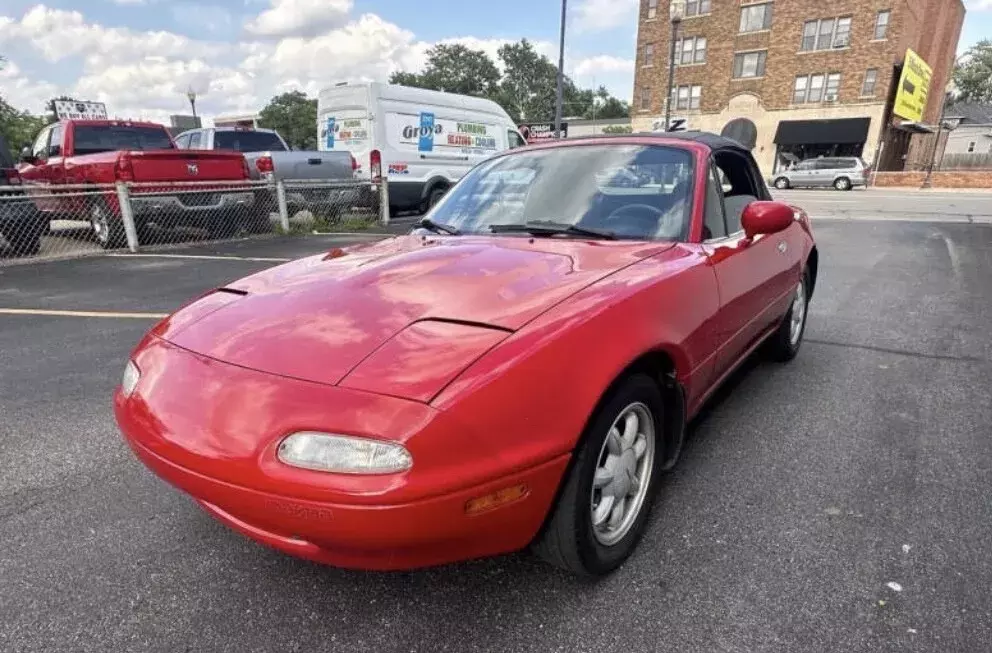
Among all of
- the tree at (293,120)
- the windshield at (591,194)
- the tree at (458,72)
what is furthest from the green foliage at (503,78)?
the windshield at (591,194)

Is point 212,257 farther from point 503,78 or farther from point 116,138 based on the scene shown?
point 503,78

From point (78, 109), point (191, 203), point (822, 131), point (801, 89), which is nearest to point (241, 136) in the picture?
point (191, 203)

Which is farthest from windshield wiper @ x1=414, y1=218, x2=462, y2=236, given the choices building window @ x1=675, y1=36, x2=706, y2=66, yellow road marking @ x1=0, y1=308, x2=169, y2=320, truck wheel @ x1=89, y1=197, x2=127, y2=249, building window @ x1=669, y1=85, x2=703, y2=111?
building window @ x1=675, y1=36, x2=706, y2=66

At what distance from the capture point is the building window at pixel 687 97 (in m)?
38.1

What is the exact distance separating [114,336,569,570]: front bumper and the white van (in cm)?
1038

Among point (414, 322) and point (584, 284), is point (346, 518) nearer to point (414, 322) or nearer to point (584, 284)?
point (414, 322)

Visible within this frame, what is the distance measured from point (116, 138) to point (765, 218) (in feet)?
34.4

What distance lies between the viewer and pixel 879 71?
1266 inches

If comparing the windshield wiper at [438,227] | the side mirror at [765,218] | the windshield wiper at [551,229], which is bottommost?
the windshield wiper at [438,227]

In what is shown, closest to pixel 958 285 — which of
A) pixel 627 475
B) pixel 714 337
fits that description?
pixel 714 337

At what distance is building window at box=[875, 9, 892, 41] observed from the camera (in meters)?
31.5

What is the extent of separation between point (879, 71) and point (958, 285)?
3315 centimetres

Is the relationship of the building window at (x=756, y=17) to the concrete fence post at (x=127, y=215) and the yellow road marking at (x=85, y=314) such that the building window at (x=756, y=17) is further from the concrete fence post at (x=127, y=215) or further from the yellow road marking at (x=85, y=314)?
the yellow road marking at (x=85, y=314)

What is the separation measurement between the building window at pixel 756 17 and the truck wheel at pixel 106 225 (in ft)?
124
